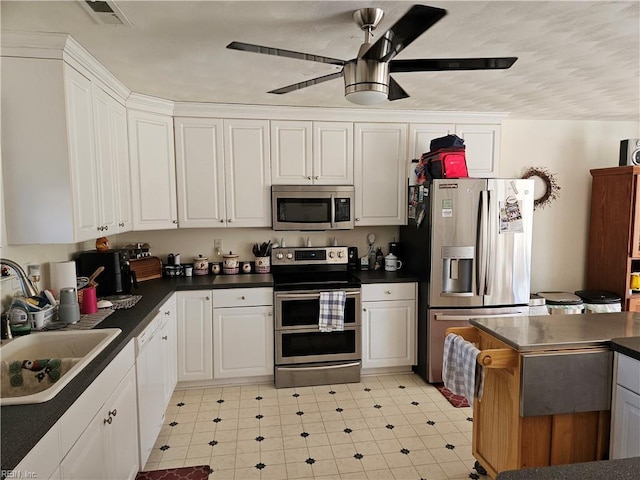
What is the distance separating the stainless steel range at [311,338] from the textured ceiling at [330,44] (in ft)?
5.11

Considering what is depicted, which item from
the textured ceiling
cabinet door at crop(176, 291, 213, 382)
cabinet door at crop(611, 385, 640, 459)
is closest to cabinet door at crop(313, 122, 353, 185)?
the textured ceiling

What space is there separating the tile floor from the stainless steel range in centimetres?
12

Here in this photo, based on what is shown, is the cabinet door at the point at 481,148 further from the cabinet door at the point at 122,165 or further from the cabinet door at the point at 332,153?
the cabinet door at the point at 122,165

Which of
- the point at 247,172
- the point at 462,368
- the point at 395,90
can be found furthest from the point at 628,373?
the point at 247,172

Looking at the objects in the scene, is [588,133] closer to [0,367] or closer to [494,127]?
[494,127]

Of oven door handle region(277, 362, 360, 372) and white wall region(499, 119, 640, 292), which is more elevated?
white wall region(499, 119, 640, 292)

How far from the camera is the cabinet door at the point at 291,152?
366 cm

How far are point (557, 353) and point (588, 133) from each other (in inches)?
135

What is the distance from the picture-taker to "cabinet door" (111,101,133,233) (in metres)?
2.92

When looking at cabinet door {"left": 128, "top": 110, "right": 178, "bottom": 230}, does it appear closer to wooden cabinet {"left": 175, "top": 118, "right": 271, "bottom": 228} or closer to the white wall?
wooden cabinet {"left": 175, "top": 118, "right": 271, "bottom": 228}

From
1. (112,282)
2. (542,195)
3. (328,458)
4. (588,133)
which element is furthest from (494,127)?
(112,282)

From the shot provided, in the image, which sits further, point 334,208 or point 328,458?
point 334,208

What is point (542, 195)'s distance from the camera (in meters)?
4.32

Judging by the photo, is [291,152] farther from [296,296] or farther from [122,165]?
[122,165]
